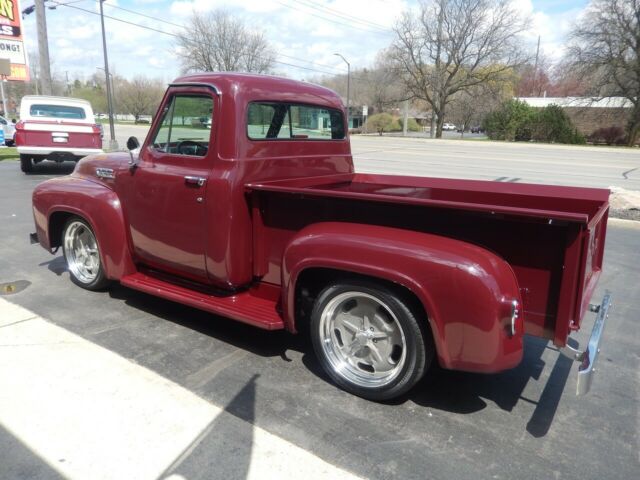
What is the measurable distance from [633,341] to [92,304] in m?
4.55

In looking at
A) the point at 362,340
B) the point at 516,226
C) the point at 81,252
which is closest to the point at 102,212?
the point at 81,252

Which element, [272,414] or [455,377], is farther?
[455,377]

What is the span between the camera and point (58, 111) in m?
13.7

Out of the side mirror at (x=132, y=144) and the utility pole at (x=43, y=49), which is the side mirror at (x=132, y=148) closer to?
the side mirror at (x=132, y=144)

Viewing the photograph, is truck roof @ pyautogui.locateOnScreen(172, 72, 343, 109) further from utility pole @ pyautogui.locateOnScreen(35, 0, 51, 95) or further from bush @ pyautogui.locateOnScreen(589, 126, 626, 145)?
bush @ pyautogui.locateOnScreen(589, 126, 626, 145)

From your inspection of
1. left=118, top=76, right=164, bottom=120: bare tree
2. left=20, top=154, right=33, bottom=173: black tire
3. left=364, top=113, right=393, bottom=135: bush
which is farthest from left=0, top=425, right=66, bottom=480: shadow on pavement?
left=118, top=76, right=164, bottom=120: bare tree

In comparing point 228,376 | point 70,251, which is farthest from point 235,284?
point 70,251

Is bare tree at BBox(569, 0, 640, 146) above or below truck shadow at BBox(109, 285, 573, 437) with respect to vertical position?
above

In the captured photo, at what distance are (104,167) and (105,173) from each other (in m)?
0.08

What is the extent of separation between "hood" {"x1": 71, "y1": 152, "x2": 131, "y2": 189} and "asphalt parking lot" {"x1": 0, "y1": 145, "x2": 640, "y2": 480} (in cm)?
120

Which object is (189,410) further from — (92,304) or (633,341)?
(633,341)

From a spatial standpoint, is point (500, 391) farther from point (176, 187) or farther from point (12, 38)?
point (12, 38)

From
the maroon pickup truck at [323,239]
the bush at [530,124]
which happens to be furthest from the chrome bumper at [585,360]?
the bush at [530,124]

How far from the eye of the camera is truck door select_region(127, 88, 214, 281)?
11.8ft
